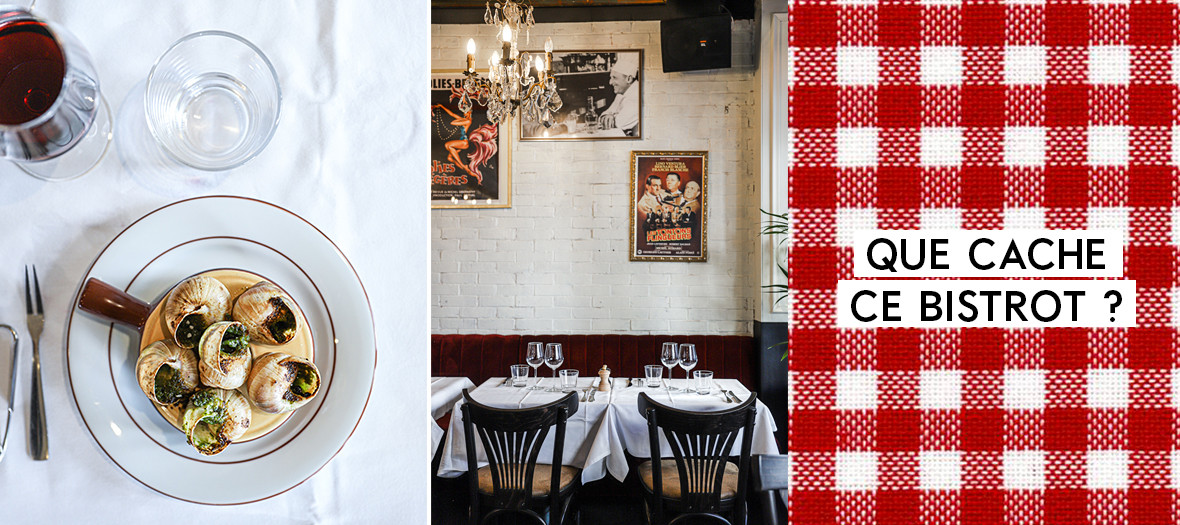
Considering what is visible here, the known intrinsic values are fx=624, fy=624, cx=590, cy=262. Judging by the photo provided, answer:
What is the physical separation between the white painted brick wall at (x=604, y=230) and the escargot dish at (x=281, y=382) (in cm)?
305

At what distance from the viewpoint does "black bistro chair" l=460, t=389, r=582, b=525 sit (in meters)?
1.93

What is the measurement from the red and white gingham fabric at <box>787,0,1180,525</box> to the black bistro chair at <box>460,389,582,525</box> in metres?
1.38

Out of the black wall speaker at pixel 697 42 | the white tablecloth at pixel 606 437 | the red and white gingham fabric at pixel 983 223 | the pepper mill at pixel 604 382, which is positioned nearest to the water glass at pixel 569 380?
the pepper mill at pixel 604 382

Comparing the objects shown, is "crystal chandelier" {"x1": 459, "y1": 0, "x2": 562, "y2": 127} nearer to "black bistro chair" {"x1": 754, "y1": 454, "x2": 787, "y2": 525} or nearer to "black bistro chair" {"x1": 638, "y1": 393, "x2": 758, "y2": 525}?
"black bistro chair" {"x1": 638, "y1": 393, "x2": 758, "y2": 525}

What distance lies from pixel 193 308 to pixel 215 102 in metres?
0.19

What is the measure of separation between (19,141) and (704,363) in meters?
3.16

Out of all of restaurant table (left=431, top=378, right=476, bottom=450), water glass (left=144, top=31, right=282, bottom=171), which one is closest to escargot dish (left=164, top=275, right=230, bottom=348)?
water glass (left=144, top=31, right=282, bottom=171)

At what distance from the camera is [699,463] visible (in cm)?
201

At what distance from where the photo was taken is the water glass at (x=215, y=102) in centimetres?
55

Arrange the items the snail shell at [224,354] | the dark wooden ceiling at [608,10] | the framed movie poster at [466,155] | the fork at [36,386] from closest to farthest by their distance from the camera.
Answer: the snail shell at [224,354]
the fork at [36,386]
the dark wooden ceiling at [608,10]
the framed movie poster at [466,155]

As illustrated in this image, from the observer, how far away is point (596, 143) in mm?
3510

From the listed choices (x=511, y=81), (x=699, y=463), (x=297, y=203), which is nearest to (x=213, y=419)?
(x=297, y=203)

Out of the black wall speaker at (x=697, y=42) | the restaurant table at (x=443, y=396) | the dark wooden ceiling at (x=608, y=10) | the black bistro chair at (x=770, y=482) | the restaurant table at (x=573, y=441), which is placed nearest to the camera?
the black bistro chair at (x=770, y=482)

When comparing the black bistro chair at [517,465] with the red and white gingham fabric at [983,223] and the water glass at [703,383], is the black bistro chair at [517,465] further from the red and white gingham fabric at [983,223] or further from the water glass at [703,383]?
the red and white gingham fabric at [983,223]
